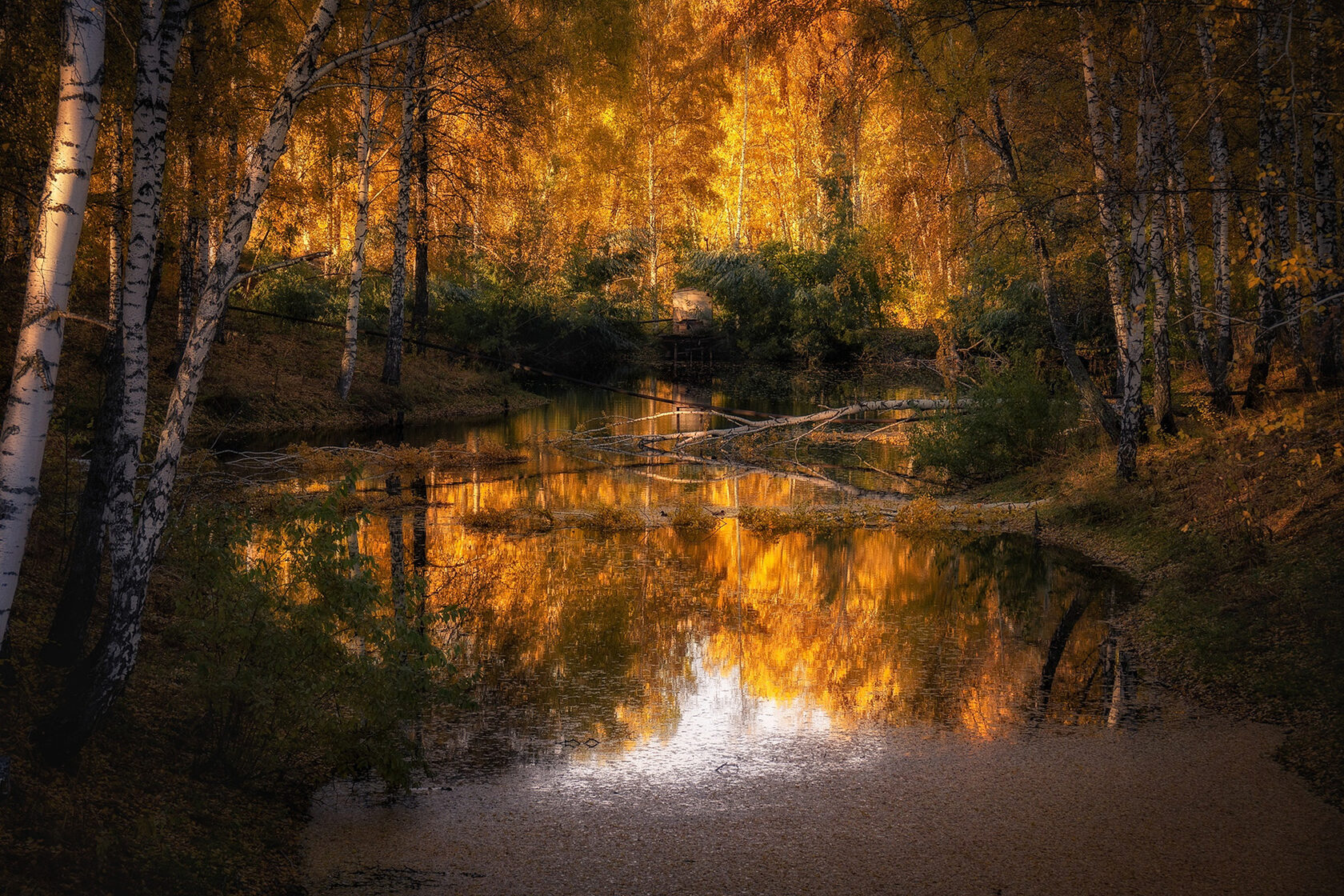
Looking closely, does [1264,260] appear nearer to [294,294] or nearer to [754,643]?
[754,643]

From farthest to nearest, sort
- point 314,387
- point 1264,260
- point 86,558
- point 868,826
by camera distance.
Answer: point 314,387, point 1264,260, point 86,558, point 868,826

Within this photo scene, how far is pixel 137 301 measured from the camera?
5141 millimetres

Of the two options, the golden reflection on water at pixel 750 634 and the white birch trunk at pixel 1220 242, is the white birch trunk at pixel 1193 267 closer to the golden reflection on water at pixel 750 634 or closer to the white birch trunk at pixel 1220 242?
the white birch trunk at pixel 1220 242

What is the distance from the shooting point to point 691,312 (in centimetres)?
4247

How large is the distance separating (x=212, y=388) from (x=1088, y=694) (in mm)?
17500

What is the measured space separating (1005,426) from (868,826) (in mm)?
11124

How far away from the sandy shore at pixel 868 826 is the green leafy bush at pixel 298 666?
368 millimetres

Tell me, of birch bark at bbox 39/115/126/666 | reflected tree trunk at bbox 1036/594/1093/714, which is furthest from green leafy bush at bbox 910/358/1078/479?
birch bark at bbox 39/115/126/666

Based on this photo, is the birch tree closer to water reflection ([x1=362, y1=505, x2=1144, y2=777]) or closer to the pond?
the pond

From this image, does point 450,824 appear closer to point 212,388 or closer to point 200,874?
point 200,874

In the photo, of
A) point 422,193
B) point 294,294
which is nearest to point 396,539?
point 422,193

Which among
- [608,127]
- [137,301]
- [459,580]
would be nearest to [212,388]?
[459,580]

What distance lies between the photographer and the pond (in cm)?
497

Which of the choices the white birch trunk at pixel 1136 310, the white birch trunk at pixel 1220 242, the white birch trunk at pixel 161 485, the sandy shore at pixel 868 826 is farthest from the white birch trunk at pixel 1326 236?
the white birch trunk at pixel 161 485
